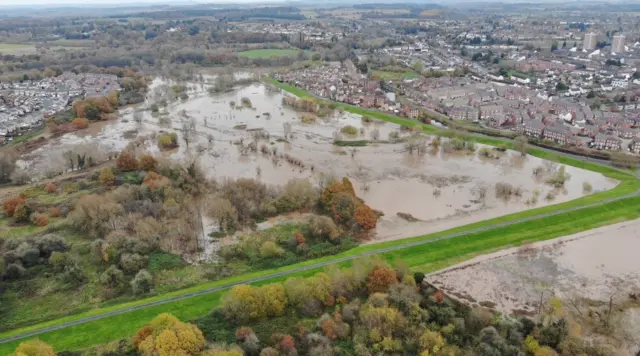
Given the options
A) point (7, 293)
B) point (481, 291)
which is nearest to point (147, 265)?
point (7, 293)

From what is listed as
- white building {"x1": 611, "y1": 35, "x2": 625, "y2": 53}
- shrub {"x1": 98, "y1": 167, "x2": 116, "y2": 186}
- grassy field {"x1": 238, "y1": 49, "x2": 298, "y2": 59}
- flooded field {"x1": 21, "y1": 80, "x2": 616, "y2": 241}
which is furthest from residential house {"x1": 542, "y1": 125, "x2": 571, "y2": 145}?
grassy field {"x1": 238, "y1": 49, "x2": 298, "y2": 59}

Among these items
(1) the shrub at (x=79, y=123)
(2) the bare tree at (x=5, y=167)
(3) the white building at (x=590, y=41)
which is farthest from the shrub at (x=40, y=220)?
(3) the white building at (x=590, y=41)

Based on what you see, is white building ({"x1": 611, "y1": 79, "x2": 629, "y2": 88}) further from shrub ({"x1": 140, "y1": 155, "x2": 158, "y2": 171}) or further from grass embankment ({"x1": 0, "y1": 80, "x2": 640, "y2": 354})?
shrub ({"x1": 140, "y1": 155, "x2": 158, "y2": 171})

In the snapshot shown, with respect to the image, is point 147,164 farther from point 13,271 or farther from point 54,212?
point 13,271

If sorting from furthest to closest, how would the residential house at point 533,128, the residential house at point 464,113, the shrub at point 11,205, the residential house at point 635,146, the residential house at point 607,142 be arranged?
1. the residential house at point 464,113
2. the residential house at point 533,128
3. the residential house at point 607,142
4. the residential house at point 635,146
5. the shrub at point 11,205

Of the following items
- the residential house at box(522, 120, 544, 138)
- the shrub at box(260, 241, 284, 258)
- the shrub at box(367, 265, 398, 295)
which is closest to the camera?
the shrub at box(367, 265, 398, 295)

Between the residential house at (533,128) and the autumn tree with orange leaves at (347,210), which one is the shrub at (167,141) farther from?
the residential house at (533,128)
